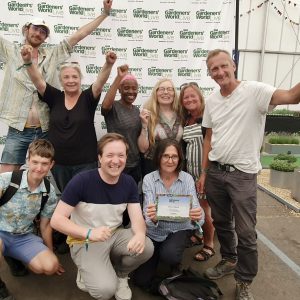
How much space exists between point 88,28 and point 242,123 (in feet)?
6.73

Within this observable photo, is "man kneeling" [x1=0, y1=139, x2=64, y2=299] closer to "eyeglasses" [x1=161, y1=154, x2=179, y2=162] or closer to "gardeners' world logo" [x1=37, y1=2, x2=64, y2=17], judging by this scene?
"eyeglasses" [x1=161, y1=154, x2=179, y2=162]

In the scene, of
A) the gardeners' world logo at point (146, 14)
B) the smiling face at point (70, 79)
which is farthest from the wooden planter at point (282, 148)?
the smiling face at point (70, 79)

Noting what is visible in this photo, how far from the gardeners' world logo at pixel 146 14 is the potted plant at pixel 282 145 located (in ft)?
21.5

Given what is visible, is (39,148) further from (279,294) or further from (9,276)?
(279,294)

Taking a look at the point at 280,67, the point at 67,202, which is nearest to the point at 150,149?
the point at 67,202

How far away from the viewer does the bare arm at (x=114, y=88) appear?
113 inches

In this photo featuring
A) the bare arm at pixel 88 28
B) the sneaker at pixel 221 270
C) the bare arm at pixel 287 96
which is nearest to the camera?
the bare arm at pixel 287 96

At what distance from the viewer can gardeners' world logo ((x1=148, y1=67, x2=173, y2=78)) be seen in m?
3.91

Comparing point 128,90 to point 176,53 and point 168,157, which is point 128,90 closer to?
point 168,157

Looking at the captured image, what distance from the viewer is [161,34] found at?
12.6 ft

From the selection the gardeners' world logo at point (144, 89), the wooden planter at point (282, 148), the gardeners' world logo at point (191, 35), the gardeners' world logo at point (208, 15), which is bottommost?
the wooden planter at point (282, 148)

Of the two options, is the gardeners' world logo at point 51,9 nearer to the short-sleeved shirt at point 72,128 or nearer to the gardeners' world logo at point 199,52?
the short-sleeved shirt at point 72,128

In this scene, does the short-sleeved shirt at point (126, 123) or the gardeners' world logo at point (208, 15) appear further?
the gardeners' world logo at point (208, 15)

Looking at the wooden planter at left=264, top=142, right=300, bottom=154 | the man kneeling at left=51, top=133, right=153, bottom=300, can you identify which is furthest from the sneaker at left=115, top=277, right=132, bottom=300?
the wooden planter at left=264, top=142, right=300, bottom=154
